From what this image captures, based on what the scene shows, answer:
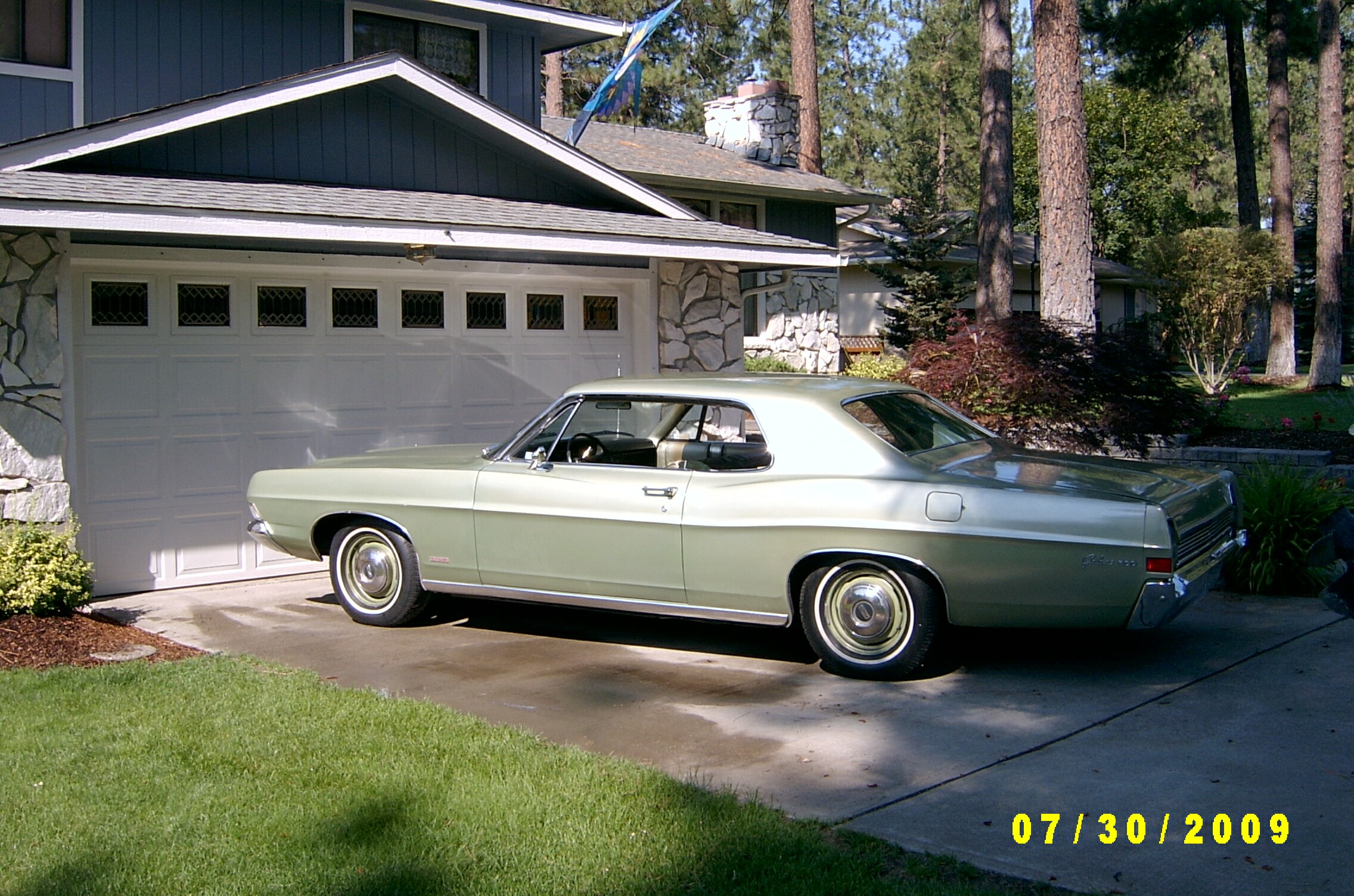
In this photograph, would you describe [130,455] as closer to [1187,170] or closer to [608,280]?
[608,280]

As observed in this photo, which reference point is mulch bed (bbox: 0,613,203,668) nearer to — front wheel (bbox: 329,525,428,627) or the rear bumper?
front wheel (bbox: 329,525,428,627)

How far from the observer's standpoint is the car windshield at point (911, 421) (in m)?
6.70

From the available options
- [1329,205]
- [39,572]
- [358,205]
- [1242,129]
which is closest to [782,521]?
[358,205]

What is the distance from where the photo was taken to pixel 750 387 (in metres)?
6.98

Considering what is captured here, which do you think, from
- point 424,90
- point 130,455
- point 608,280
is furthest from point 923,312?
point 130,455

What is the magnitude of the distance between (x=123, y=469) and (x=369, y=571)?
218 centimetres

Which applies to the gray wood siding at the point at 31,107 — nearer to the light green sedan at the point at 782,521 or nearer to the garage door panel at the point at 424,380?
the garage door panel at the point at 424,380

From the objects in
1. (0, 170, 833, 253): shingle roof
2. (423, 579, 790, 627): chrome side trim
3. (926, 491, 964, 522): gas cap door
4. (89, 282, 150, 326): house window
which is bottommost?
(423, 579, 790, 627): chrome side trim

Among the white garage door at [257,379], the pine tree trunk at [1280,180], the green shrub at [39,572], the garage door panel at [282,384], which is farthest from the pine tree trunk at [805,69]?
the green shrub at [39,572]

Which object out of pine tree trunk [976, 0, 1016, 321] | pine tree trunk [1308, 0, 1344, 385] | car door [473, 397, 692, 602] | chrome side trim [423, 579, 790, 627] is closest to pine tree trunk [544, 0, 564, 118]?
pine tree trunk [976, 0, 1016, 321]

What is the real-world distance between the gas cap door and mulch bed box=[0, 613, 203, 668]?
4.12 m

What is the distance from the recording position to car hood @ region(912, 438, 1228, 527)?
6020mm

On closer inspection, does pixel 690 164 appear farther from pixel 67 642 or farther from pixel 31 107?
pixel 67 642

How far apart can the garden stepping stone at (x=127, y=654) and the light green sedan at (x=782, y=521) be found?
3.61 feet
